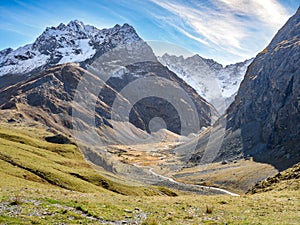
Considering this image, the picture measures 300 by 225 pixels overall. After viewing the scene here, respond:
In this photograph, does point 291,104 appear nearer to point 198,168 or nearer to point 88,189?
point 198,168

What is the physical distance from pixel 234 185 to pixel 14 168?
8901 centimetres

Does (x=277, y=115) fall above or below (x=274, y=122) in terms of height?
above

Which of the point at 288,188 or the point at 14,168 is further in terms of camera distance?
the point at 14,168

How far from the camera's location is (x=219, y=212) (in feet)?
87.1

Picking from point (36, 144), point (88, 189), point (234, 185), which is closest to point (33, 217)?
point (88, 189)

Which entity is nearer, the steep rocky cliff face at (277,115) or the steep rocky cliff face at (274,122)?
the steep rocky cliff face at (274,122)

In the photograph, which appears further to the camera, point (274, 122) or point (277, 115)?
point (274, 122)

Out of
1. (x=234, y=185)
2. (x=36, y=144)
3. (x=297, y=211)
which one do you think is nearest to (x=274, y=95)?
(x=234, y=185)

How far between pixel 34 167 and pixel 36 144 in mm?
36593

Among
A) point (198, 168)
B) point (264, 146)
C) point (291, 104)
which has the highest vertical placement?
point (291, 104)

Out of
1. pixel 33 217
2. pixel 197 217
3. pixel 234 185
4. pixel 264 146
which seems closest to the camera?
pixel 33 217

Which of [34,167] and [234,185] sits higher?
[34,167]

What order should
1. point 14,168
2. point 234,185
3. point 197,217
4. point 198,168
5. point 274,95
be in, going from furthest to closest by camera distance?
1. point 274,95
2. point 198,168
3. point 234,185
4. point 14,168
5. point 197,217

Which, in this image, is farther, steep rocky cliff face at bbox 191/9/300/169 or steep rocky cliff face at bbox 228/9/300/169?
steep rocky cliff face at bbox 228/9/300/169
